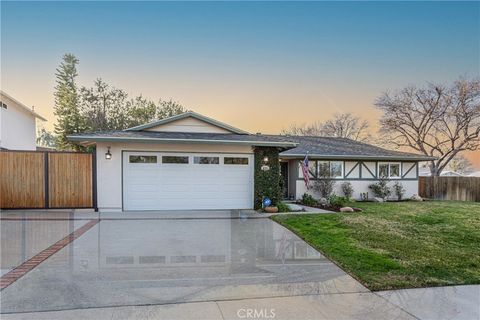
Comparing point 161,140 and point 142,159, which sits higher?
point 161,140

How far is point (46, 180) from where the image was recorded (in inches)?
414

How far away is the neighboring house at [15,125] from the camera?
16.7m

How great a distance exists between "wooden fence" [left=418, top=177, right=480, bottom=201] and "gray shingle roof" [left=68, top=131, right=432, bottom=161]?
12.4ft

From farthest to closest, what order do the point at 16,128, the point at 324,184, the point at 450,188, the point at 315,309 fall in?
the point at 450,188, the point at 16,128, the point at 324,184, the point at 315,309

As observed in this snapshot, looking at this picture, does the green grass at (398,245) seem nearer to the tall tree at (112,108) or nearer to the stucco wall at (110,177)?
the stucco wall at (110,177)

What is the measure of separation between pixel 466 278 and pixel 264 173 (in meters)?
7.61

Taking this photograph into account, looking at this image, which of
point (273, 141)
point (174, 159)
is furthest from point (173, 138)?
point (273, 141)

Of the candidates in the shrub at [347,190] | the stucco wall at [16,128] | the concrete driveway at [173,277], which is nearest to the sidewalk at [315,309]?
the concrete driveway at [173,277]

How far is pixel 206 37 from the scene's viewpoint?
12047mm

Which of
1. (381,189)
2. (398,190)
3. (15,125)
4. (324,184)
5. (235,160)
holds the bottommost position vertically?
(398,190)

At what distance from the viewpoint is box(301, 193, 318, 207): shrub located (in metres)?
13.7

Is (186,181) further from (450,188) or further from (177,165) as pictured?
(450,188)

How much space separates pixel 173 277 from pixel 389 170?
15.3 meters

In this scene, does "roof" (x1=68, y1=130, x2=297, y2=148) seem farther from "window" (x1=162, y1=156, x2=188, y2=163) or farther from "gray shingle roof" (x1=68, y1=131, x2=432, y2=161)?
"window" (x1=162, y1=156, x2=188, y2=163)
